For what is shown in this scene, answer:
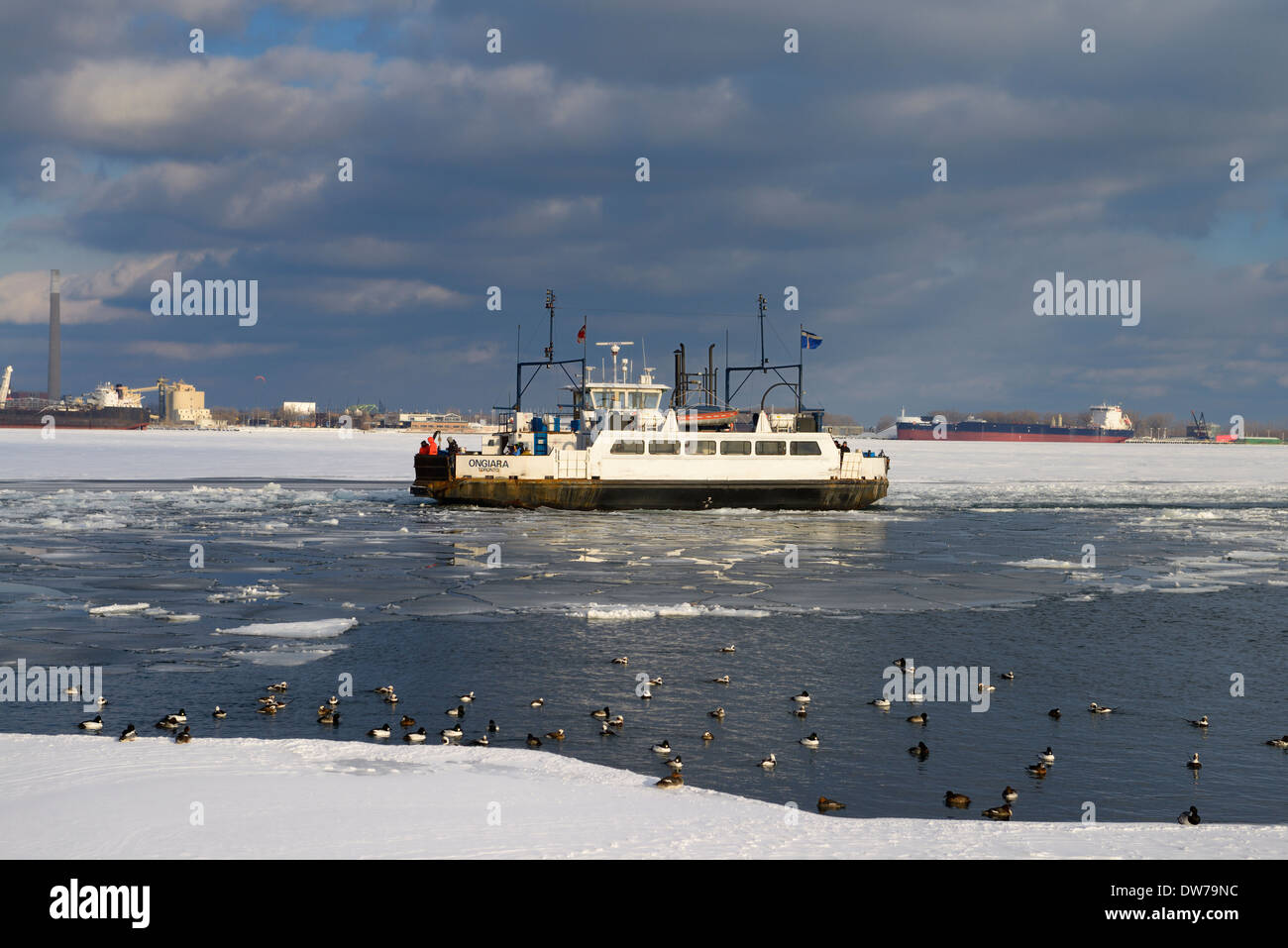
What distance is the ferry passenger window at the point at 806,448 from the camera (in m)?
49.3

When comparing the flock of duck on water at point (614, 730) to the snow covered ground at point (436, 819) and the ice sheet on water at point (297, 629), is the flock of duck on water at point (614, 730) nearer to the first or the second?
the snow covered ground at point (436, 819)

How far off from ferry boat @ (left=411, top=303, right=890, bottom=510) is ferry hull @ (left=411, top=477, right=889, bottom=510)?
45 millimetres

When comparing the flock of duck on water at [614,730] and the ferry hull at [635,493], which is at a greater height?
the ferry hull at [635,493]

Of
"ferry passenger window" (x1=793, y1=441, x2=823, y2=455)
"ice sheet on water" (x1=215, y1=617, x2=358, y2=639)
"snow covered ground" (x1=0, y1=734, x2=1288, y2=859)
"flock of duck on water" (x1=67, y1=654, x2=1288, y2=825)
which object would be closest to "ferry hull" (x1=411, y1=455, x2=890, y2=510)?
"ferry passenger window" (x1=793, y1=441, x2=823, y2=455)

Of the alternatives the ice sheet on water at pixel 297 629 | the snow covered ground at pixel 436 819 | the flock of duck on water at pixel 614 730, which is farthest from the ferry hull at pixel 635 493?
the snow covered ground at pixel 436 819

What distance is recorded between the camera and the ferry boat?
47.1 meters

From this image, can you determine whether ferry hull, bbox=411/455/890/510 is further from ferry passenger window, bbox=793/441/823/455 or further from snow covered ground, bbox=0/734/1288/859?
→ snow covered ground, bbox=0/734/1288/859

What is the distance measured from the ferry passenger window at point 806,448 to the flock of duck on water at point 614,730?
113 feet

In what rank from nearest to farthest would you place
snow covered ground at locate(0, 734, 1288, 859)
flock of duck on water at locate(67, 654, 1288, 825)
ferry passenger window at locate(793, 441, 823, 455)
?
snow covered ground at locate(0, 734, 1288, 859) → flock of duck on water at locate(67, 654, 1288, 825) → ferry passenger window at locate(793, 441, 823, 455)

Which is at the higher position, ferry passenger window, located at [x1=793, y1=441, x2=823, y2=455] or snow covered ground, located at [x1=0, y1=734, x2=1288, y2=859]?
ferry passenger window, located at [x1=793, y1=441, x2=823, y2=455]

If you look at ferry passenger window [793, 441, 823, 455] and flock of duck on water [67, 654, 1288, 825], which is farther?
ferry passenger window [793, 441, 823, 455]

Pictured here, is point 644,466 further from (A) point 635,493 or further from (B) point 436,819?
(B) point 436,819

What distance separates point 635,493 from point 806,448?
8.52 meters

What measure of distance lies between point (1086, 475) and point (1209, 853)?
3150 inches
